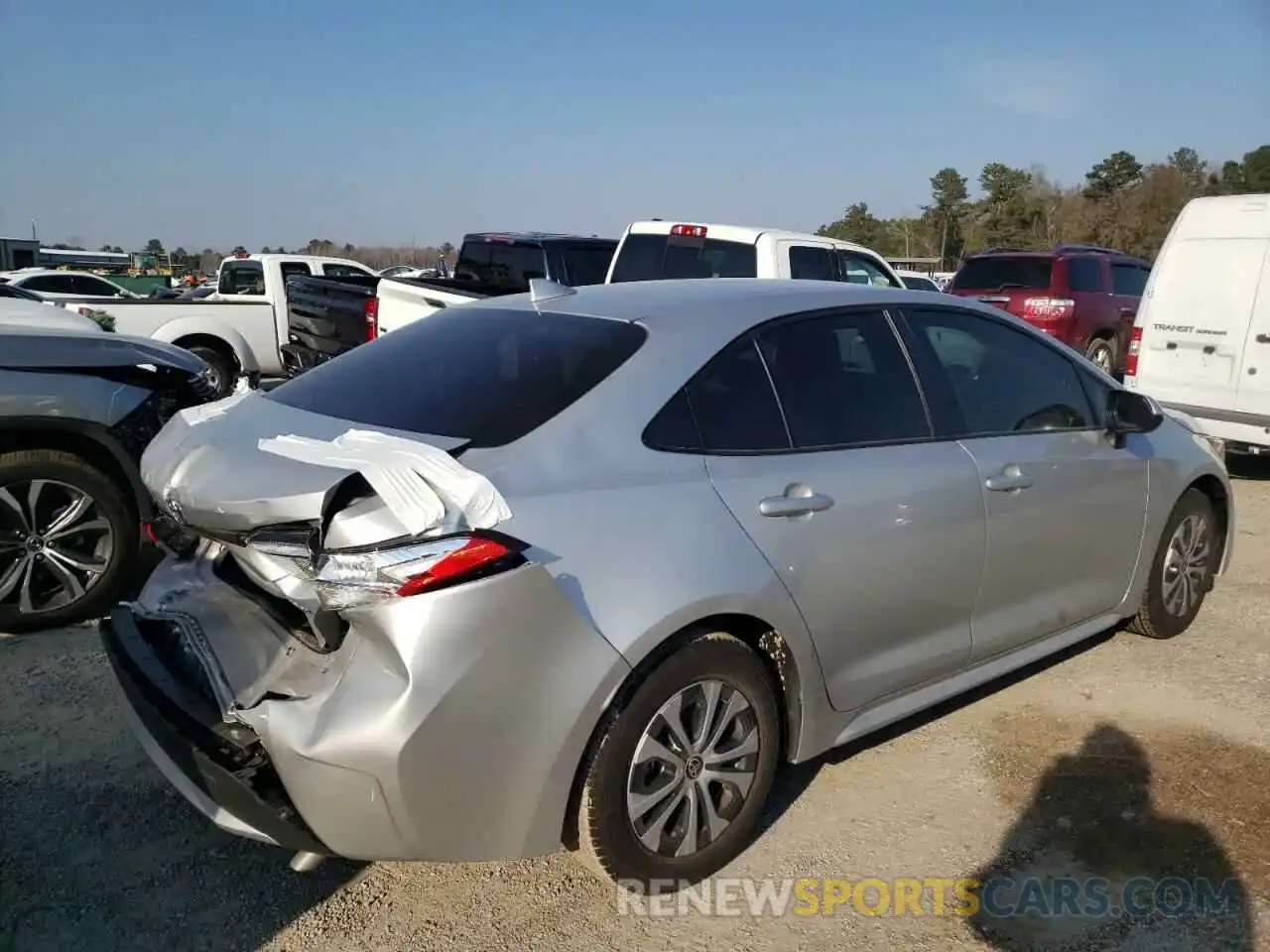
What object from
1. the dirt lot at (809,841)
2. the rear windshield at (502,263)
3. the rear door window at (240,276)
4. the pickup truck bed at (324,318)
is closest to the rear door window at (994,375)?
the dirt lot at (809,841)

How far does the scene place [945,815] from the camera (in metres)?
3.32

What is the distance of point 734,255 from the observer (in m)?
8.67

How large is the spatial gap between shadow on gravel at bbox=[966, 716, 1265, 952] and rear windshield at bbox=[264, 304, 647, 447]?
1.85 metres

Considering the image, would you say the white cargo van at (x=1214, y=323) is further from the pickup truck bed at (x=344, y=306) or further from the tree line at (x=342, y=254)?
Result: the tree line at (x=342, y=254)

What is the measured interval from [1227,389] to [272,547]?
777cm

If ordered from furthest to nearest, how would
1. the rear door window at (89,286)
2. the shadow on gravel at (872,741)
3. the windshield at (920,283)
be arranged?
the rear door window at (89,286) → the windshield at (920,283) → the shadow on gravel at (872,741)

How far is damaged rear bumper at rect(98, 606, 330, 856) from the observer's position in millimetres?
2420

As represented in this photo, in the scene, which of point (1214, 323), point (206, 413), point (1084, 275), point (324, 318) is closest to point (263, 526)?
point (206, 413)

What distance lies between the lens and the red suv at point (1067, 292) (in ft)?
42.0

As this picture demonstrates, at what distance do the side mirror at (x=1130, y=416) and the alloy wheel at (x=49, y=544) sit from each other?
4371 millimetres

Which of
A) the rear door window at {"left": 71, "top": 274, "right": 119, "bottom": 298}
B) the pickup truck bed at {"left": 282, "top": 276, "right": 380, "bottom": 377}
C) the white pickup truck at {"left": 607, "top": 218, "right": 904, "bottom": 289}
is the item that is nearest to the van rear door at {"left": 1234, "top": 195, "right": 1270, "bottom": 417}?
the white pickup truck at {"left": 607, "top": 218, "right": 904, "bottom": 289}

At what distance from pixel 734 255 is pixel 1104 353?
7208 millimetres

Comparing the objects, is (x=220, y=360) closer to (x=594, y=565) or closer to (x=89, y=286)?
(x=594, y=565)

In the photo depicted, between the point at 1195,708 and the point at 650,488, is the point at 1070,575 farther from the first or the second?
the point at 650,488
